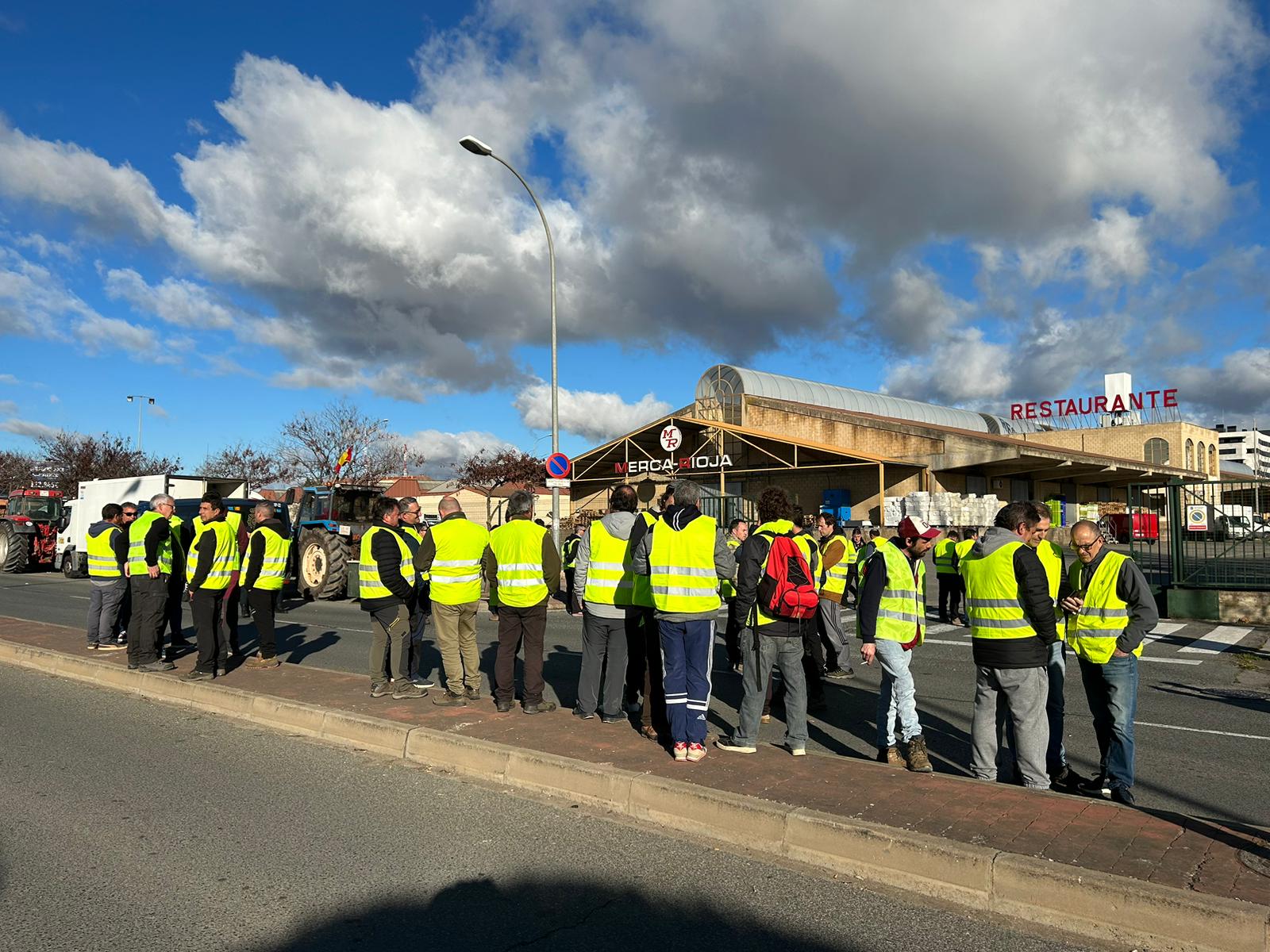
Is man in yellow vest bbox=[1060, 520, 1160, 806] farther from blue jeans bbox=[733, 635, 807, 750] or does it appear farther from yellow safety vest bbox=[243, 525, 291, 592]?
yellow safety vest bbox=[243, 525, 291, 592]

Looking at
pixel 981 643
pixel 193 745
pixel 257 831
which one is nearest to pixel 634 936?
pixel 257 831

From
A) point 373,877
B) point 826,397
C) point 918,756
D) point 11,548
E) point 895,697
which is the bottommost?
point 373,877

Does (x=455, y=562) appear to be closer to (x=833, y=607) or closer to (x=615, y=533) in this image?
(x=615, y=533)

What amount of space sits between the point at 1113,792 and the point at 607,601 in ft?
12.2

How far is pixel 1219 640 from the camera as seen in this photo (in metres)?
13.5

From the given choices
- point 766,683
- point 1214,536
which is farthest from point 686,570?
point 1214,536

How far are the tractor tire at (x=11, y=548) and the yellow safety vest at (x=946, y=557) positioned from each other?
96.5 ft

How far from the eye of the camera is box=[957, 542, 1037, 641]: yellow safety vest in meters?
5.44

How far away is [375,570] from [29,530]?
92.8 feet

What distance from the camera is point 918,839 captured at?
14.6 feet

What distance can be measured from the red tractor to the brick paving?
28.5 meters

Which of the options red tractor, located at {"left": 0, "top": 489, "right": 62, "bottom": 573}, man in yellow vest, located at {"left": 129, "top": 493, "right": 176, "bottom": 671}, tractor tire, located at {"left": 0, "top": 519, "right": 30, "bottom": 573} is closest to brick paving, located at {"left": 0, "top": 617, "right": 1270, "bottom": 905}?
man in yellow vest, located at {"left": 129, "top": 493, "right": 176, "bottom": 671}

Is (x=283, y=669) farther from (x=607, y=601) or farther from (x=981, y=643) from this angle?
(x=981, y=643)

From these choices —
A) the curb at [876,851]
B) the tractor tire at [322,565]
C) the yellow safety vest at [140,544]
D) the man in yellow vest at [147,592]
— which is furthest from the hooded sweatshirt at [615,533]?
the tractor tire at [322,565]
